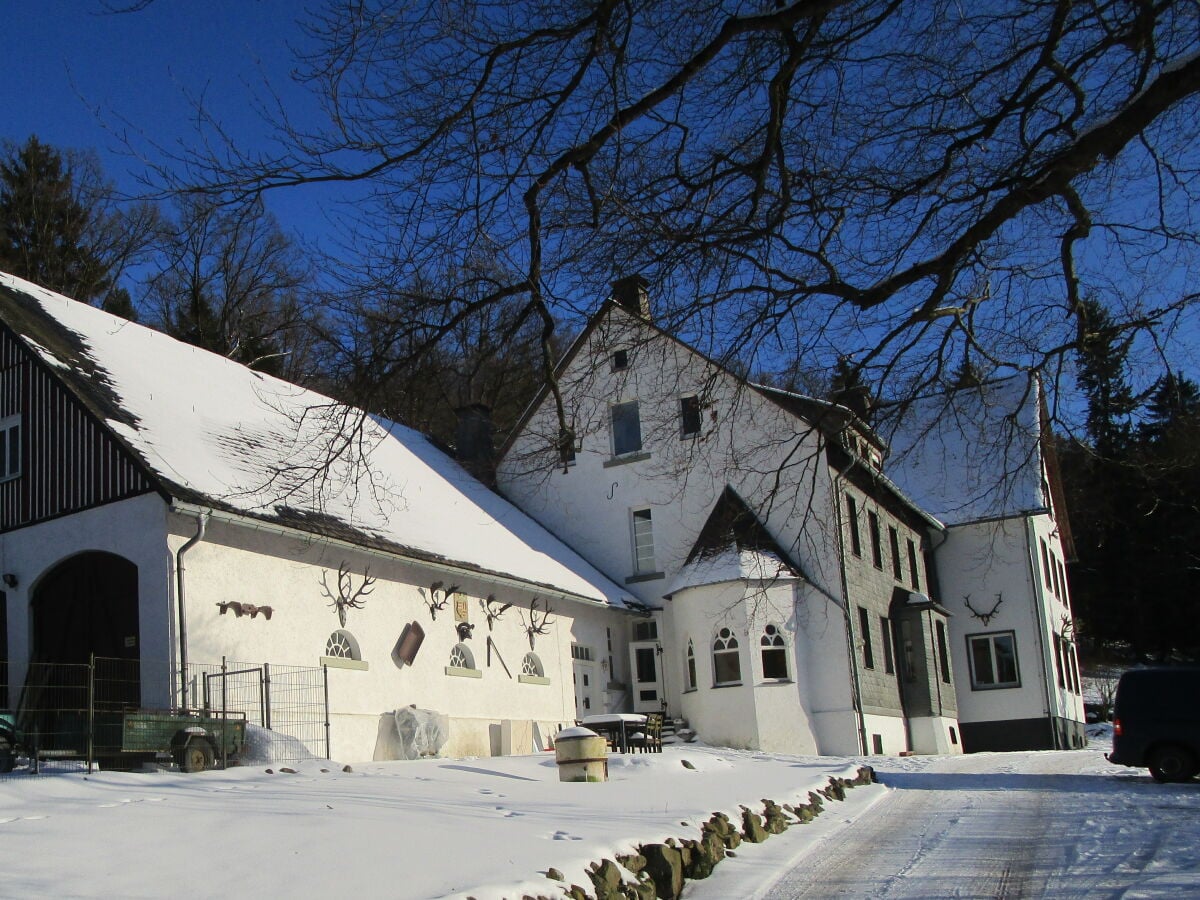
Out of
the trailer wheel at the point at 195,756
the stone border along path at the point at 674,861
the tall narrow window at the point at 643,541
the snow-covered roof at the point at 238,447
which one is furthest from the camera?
the tall narrow window at the point at 643,541

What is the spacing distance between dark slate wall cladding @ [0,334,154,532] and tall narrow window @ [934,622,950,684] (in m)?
22.3

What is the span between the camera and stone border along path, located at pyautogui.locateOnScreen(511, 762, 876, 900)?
8.38m

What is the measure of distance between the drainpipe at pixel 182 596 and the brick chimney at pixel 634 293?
8.71 meters

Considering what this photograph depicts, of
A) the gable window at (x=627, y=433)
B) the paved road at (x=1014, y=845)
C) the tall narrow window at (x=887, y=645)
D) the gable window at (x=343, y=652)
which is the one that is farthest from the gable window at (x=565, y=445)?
the tall narrow window at (x=887, y=645)

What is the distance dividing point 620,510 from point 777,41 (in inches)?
860

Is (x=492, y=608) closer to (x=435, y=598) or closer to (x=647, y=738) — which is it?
(x=435, y=598)

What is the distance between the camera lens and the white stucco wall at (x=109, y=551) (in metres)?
16.3

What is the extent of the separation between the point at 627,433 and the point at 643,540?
2704 millimetres

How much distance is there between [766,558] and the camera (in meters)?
26.3

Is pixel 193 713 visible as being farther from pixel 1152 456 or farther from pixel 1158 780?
pixel 1158 780

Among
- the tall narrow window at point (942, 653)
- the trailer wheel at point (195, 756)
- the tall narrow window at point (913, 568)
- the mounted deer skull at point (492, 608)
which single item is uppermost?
the tall narrow window at point (913, 568)

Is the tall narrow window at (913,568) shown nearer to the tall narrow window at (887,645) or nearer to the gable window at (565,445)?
the tall narrow window at (887,645)

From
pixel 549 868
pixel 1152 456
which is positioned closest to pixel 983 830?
pixel 1152 456

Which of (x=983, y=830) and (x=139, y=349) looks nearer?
(x=983, y=830)
